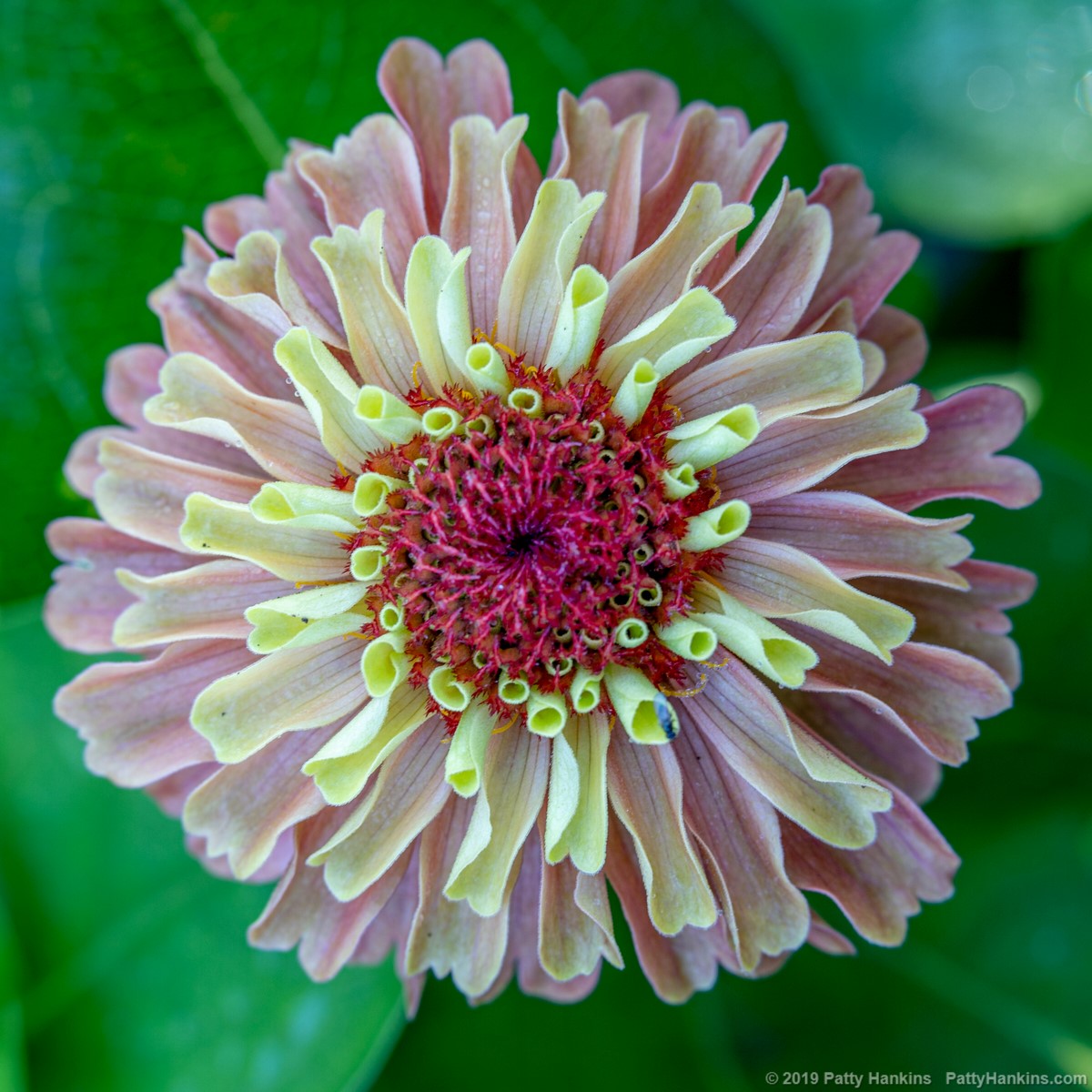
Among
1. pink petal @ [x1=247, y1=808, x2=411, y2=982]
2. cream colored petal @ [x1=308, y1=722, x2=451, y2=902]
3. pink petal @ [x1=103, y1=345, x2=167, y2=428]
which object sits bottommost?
pink petal @ [x1=247, y1=808, x2=411, y2=982]

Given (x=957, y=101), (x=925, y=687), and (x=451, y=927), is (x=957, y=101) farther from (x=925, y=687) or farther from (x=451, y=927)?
(x=451, y=927)

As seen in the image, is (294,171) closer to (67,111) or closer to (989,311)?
(67,111)

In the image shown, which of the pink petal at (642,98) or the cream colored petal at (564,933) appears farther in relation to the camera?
the pink petal at (642,98)

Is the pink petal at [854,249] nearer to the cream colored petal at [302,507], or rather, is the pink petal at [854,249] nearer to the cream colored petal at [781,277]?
the cream colored petal at [781,277]

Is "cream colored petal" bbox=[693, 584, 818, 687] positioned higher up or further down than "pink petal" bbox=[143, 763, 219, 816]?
further down

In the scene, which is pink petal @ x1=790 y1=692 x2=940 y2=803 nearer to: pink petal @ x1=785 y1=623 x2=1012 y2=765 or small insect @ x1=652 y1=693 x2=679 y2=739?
pink petal @ x1=785 y1=623 x2=1012 y2=765

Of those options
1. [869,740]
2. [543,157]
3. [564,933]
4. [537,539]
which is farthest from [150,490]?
[869,740]

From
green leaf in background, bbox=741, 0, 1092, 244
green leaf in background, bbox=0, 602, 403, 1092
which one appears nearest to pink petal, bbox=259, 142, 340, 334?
green leaf in background, bbox=0, 602, 403, 1092

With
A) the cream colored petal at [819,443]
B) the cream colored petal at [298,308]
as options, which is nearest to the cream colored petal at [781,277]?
the cream colored petal at [819,443]
